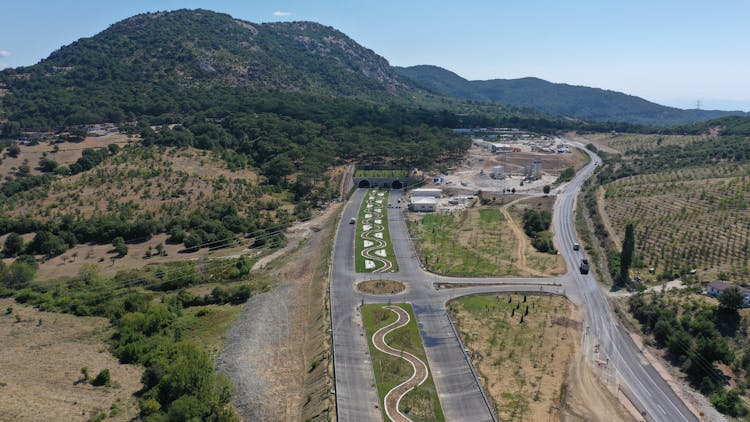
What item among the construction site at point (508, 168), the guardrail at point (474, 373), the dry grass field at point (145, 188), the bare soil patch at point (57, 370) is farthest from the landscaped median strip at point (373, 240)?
the bare soil patch at point (57, 370)

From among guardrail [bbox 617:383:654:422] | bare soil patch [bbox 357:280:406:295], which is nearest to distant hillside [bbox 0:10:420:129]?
bare soil patch [bbox 357:280:406:295]

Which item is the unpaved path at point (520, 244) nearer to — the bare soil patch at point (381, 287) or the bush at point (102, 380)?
the bare soil patch at point (381, 287)

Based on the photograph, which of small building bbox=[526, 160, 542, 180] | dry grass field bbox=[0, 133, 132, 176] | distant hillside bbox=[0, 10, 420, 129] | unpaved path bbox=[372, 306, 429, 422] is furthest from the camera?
distant hillside bbox=[0, 10, 420, 129]

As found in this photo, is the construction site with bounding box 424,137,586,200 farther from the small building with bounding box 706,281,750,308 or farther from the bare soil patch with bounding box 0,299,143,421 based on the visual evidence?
the bare soil patch with bounding box 0,299,143,421

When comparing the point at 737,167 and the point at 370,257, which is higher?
the point at 737,167

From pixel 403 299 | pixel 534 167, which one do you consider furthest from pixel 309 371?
pixel 534 167

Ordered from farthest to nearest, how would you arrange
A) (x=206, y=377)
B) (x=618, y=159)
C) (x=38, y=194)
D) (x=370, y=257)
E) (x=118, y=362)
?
(x=618, y=159)
(x=38, y=194)
(x=370, y=257)
(x=118, y=362)
(x=206, y=377)

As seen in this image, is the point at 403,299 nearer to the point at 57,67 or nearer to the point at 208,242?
the point at 208,242

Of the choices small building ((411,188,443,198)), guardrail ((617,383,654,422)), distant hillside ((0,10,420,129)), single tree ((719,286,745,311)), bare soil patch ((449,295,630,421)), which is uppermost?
distant hillside ((0,10,420,129))
